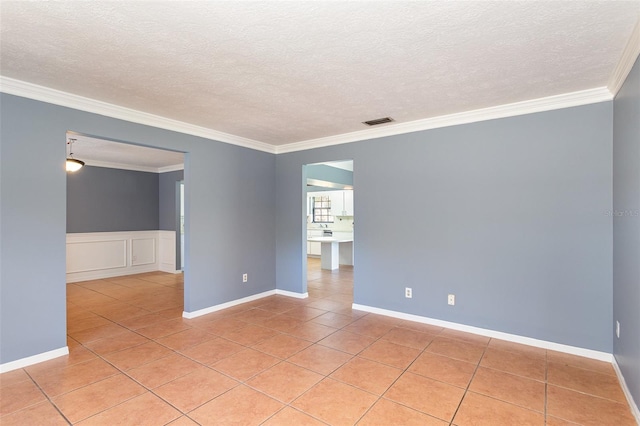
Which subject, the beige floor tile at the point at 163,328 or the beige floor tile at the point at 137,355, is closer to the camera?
the beige floor tile at the point at 137,355

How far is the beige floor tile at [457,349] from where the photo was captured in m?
3.08

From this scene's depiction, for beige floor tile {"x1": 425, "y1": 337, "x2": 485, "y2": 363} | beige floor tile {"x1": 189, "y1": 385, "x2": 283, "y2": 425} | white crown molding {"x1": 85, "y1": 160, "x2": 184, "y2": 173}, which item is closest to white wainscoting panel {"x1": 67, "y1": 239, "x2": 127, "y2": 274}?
white crown molding {"x1": 85, "y1": 160, "x2": 184, "y2": 173}

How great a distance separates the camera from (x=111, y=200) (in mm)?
7277

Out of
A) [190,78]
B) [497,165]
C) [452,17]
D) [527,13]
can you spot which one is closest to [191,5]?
[190,78]

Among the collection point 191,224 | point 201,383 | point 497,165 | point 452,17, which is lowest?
point 201,383

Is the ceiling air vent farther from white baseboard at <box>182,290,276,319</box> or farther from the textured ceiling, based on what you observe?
white baseboard at <box>182,290,276,319</box>

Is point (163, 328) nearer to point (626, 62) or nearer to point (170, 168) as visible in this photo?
point (170, 168)

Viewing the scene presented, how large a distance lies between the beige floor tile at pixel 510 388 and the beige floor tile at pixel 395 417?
0.59 metres

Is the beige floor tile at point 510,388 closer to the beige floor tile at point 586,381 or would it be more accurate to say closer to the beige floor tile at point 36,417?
the beige floor tile at point 586,381

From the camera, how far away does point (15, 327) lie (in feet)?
9.39

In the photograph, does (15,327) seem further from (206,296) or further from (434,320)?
(434,320)

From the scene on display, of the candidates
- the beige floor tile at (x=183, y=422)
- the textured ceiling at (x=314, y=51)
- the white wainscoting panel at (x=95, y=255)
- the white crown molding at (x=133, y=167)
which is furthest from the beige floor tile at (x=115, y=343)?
the white crown molding at (x=133, y=167)

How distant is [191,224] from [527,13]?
3980 millimetres

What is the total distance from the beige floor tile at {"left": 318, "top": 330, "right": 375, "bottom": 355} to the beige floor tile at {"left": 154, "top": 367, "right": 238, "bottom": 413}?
1115 millimetres
